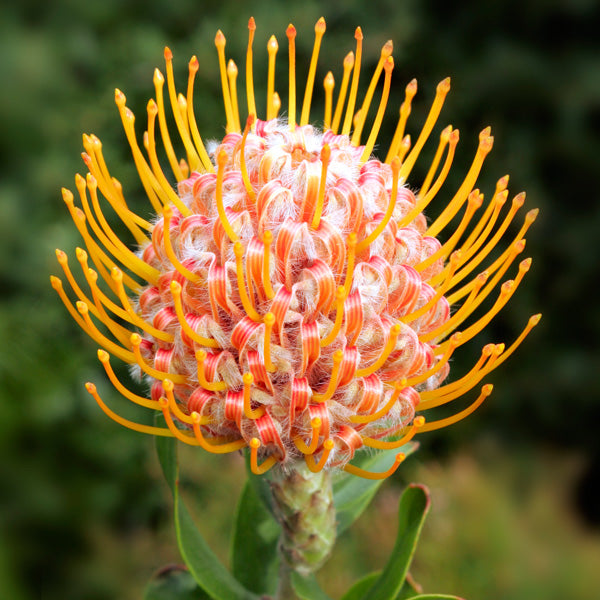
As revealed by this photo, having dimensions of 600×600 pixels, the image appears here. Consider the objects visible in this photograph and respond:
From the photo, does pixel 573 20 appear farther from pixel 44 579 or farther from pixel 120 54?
pixel 44 579

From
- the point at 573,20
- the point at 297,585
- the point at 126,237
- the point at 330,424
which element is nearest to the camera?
the point at 330,424

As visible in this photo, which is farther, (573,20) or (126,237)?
(573,20)

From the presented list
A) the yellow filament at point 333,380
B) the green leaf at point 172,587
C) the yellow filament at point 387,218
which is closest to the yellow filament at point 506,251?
the yellow filament at point 387,218

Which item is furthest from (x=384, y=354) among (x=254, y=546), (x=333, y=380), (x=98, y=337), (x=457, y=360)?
(x=457, y=360)

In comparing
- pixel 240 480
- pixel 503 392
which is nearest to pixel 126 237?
pixel 240 480

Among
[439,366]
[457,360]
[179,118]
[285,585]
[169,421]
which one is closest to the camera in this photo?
[169,421]

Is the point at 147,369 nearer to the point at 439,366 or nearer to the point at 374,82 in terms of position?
the point at 439,366

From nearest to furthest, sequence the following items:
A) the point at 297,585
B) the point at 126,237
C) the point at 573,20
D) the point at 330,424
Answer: the point at 330,424
the point at 297,585
the point at 126,237
the point at 573,20

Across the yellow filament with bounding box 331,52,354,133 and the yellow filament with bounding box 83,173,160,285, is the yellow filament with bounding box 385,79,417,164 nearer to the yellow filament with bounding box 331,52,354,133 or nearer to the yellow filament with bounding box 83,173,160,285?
the yellow filament with bounding box 331,52,354,133
